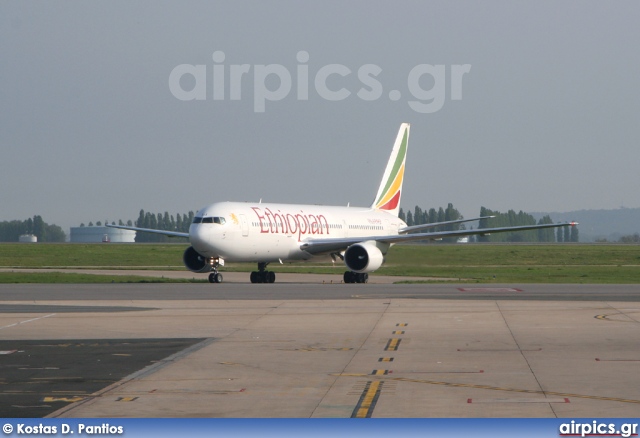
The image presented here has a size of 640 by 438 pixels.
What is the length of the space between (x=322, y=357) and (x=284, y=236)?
101 ft

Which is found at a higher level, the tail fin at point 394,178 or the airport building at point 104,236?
the tail fin at point 394,178

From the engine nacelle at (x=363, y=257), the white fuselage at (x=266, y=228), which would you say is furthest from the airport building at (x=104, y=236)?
the engine nacelle at (x=363, y=257)

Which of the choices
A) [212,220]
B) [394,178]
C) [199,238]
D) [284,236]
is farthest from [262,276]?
[394,178]

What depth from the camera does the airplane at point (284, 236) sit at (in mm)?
44750

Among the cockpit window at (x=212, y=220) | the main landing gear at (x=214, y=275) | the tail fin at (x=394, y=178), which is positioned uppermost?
the tail fin at (x=394, y=178)

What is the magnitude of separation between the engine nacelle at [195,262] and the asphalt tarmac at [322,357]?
14.7 meters

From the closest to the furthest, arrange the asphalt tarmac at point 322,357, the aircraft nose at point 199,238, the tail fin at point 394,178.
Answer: the asphalt tarmac at point 322,357 < the aircraft nose at point 199,238 < the tail fin at point 394,178

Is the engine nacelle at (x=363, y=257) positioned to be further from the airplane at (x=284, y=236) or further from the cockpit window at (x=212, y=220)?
the cockpit window at (x=212, y=220)

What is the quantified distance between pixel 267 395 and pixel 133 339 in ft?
27.5

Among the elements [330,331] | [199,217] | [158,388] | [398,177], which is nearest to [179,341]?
[330,331]

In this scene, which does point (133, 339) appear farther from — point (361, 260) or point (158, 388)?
point (361, 260)

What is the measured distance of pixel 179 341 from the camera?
2052 cm

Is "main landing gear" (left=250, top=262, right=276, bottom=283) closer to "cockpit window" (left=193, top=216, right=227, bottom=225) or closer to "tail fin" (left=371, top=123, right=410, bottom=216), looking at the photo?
"cockpit window" (left=193, top=216, right=227, bottom=225)

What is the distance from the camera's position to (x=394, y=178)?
61.1m
